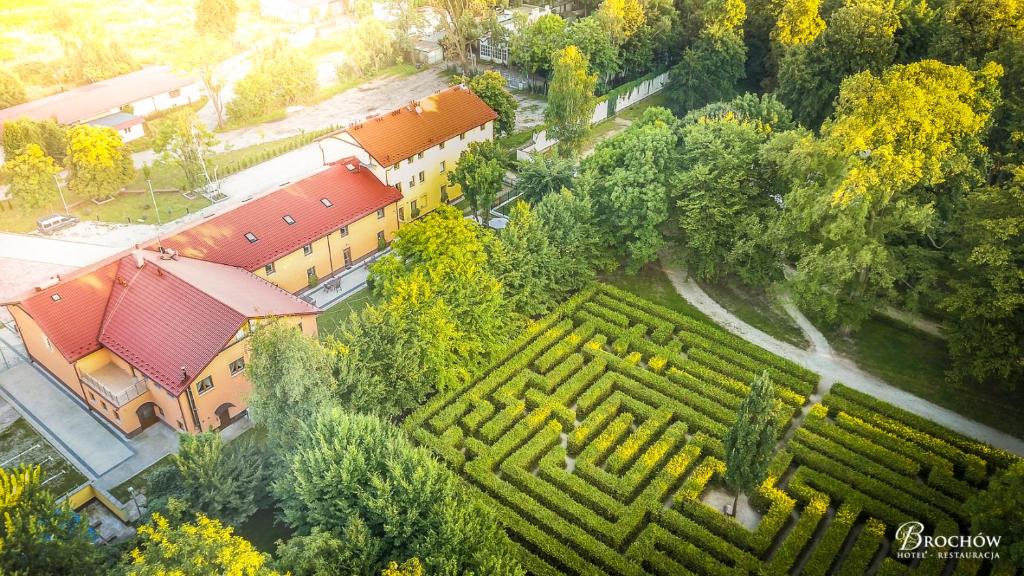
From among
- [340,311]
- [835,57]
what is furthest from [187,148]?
[835,57]

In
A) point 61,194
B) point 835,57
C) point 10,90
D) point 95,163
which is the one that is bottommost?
point 61,194

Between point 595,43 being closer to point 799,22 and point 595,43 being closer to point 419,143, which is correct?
point 799,22

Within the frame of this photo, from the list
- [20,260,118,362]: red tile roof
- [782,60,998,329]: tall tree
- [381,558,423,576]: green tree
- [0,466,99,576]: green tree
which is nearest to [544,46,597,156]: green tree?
[782,60,998,329]: tall tree

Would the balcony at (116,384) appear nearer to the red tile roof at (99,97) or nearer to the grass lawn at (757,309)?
the grass lawn at (757,309)

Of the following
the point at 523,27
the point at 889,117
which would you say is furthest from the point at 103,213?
the point at 889,117

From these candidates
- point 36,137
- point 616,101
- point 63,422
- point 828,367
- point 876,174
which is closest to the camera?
point 876,174

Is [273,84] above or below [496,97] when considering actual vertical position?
below

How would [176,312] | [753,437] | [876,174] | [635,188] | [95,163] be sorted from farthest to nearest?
[95,163] < [635,188] < [176,312] < [876,174] < [753,437]

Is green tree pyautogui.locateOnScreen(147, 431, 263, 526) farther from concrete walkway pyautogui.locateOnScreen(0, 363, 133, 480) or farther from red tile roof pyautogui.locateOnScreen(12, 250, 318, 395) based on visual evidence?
concrete walkway pyautogui.locateOnScreen(0, 363, 133, 480)
